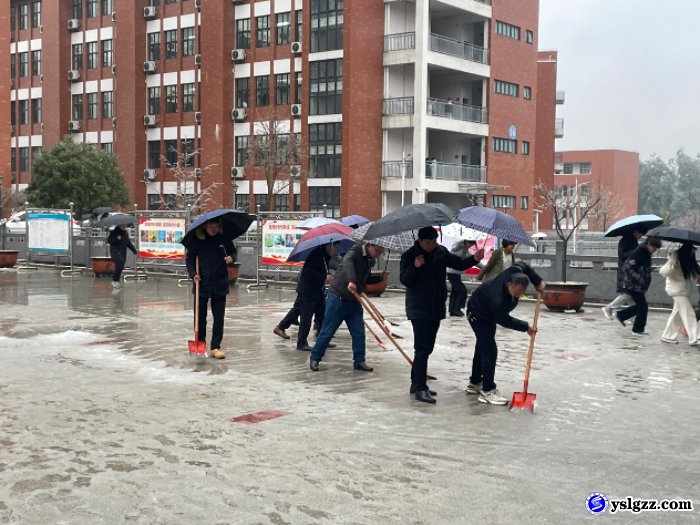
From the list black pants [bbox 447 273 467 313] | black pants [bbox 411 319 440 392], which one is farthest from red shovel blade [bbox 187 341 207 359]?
black pants [bbox 447 273 467 313]

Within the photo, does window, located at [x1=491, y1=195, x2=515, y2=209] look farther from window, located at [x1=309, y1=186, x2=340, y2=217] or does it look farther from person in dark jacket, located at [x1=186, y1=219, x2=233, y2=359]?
person in dark jacket, located at [x1=186, y1=219, x2=233, y2=359]

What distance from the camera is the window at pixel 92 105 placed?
5796cm

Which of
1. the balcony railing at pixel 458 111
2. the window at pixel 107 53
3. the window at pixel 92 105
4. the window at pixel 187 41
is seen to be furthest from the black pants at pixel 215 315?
the window at pixel 92 105

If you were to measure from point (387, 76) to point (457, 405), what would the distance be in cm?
4034

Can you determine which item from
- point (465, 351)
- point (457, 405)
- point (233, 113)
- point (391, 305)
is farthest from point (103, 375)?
point (233, 113)

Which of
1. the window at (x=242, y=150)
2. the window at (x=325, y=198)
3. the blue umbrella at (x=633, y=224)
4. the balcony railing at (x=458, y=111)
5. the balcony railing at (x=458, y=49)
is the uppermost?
the balcony railing at (x=458, y=49)

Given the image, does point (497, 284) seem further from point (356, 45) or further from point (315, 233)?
point (356, 45)

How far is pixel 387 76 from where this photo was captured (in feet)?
152

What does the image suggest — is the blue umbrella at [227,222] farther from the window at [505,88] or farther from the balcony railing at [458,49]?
the window at [505,88]

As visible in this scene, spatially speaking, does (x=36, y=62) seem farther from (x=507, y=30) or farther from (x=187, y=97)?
(x=507, y=30)

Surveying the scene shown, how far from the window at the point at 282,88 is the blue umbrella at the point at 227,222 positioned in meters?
39.4

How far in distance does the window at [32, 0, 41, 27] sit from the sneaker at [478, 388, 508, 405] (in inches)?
2425

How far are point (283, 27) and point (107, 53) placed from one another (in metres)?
15.4

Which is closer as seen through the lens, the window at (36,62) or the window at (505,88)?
the window at (505,88)
